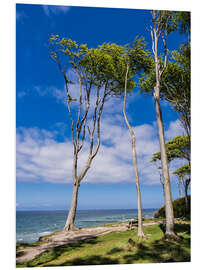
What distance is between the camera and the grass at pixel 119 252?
3.53 meters

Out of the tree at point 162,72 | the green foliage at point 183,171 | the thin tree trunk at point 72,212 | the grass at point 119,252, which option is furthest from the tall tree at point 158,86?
the green foliage at point 183,171

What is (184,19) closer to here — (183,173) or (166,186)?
(166,186)

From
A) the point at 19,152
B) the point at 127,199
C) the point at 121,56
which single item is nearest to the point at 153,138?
the point at 127,199

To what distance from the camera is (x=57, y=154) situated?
5156 mm

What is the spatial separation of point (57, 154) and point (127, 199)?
224 cm

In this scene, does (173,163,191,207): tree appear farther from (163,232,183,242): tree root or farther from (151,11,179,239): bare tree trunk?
(163,232,183,242): tree root

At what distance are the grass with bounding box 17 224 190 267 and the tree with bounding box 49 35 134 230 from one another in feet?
4.49

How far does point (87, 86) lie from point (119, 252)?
4132 mm

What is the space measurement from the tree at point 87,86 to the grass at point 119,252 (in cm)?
137

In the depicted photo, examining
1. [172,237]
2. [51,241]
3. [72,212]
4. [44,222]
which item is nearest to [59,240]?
[51,241]

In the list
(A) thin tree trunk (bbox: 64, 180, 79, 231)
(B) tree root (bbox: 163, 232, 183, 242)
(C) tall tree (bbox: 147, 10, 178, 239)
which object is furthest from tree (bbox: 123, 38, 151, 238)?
(A) thin tree trunk (bbox: 64, 180, 79, 231)

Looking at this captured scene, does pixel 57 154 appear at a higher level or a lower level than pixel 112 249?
higher

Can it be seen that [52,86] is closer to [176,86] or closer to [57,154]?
[57,154]

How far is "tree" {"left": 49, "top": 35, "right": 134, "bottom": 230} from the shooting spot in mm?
5395
